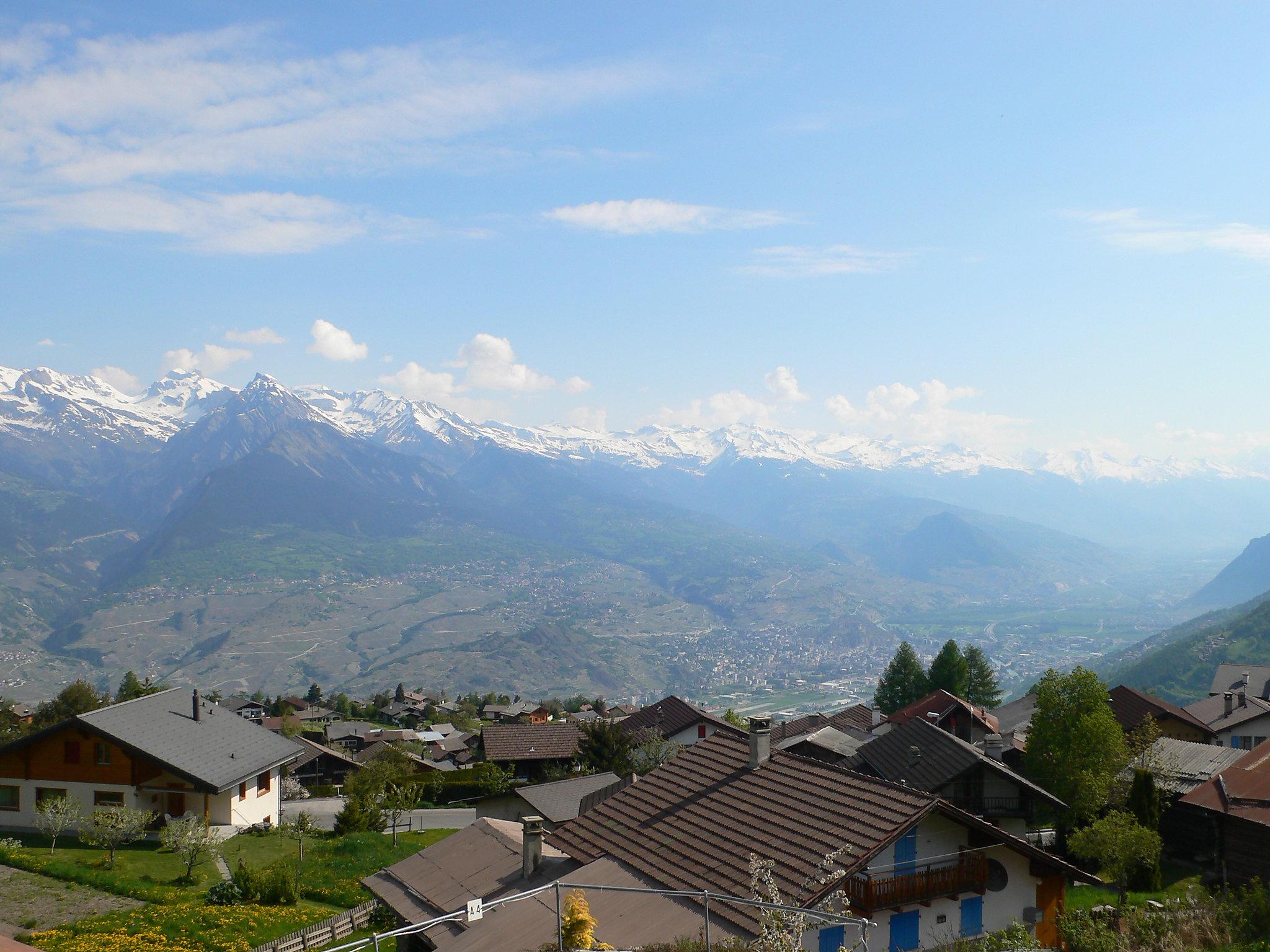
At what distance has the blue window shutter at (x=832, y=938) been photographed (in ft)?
51.5

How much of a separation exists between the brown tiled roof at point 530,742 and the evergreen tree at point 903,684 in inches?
1279

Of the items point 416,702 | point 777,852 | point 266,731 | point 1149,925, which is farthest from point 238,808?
point 416,702

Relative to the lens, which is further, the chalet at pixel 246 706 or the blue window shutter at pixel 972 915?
the chalet at pixel 246 706

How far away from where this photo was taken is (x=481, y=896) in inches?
737

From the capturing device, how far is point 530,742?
6644 centimetres

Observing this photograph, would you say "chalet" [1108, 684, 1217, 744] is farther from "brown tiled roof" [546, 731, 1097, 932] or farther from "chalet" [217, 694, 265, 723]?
"chalet" [217, 694, 265, 723]

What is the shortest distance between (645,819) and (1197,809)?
23946 mm

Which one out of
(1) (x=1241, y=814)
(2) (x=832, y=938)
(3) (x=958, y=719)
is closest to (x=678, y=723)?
(3) (x=958, y=719)

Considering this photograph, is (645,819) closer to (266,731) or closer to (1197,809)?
(1197,809)

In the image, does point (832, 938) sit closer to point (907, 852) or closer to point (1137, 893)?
point (907, 852)

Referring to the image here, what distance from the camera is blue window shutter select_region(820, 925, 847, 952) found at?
15688mm

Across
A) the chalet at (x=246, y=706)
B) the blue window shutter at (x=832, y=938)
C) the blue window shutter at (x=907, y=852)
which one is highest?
the blue window shutter at (x=907, y=852)

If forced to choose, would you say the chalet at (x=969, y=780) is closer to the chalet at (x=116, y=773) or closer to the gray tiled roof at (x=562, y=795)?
the gray tiled roof at (x=562, y=795)

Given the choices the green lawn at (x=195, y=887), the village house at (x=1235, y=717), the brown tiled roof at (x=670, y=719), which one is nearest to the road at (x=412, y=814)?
the green lawn at (x=195, y=887)
